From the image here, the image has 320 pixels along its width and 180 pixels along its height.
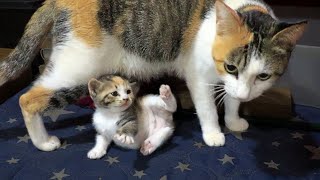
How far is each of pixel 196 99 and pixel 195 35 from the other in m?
0.21

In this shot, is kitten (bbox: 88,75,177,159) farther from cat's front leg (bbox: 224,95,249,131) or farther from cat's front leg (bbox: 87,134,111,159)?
cat's front leg (bbox: 224,95,249,131)

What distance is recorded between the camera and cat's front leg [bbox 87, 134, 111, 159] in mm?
1183

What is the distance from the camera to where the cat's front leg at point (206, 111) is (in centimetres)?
120

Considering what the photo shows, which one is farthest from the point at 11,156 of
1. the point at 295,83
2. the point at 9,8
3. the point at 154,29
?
the point at 295,83

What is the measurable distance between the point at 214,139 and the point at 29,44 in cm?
66

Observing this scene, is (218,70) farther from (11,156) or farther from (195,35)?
(11,156)

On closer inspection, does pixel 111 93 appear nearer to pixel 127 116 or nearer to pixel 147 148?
pixel 127 116

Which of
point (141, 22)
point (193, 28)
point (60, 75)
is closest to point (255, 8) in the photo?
point (193, 28)

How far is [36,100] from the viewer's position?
1.15 metres

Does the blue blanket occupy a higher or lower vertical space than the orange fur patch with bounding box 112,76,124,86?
lower

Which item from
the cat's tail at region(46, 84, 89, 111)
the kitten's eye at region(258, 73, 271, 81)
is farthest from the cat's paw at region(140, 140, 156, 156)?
the kitten's eye at region(258, 73, 271, 81)

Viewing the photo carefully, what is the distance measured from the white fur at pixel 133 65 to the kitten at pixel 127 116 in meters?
0.06

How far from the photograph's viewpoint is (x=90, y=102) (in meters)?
1.46

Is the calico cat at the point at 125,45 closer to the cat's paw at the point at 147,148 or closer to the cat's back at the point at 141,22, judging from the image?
the cat's back at the point at 141,22
